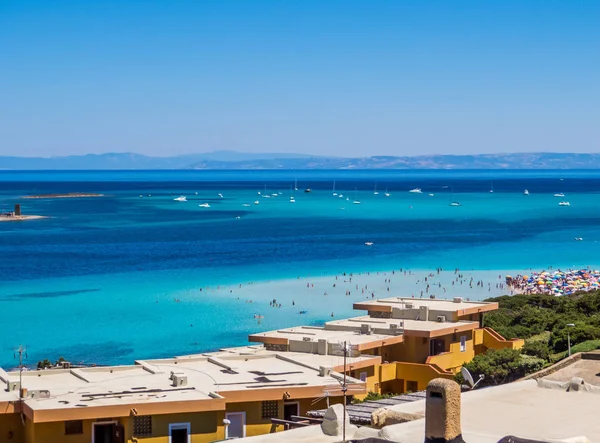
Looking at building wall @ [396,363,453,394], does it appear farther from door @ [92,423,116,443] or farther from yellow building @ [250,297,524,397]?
door @ [92,423,116,443]

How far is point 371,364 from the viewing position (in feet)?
94.0

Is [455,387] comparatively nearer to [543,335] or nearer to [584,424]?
[584,424]

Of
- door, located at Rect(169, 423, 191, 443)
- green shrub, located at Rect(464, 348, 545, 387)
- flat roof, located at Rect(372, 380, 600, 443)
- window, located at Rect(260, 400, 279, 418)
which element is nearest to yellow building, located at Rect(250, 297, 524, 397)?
green shrub, located at Rect(464, 348, 545, 387)

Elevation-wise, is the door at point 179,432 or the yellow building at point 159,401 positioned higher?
the yellow building at point 159,401

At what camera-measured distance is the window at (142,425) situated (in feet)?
70.6

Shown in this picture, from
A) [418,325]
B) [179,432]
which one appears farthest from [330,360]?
[179,432]

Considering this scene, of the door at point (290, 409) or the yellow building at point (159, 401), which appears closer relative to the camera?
the yellow building at point (159, 401)

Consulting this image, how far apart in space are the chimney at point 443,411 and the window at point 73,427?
1137 centimetres

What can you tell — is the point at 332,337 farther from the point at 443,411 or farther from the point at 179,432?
the point at 443,411

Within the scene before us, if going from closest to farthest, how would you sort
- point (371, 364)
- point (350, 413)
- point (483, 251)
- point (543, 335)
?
point (350, 413), point (371, 364), point (543, 335), point (483, 251)

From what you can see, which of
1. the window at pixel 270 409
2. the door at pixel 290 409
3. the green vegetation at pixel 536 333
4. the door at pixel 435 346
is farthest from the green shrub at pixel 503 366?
the window at pixel 270 409

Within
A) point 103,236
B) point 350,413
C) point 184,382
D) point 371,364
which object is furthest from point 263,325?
point 103,236

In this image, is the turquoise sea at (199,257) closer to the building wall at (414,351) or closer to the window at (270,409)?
the building wall at (414,351)

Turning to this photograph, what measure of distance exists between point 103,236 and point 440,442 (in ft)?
379
